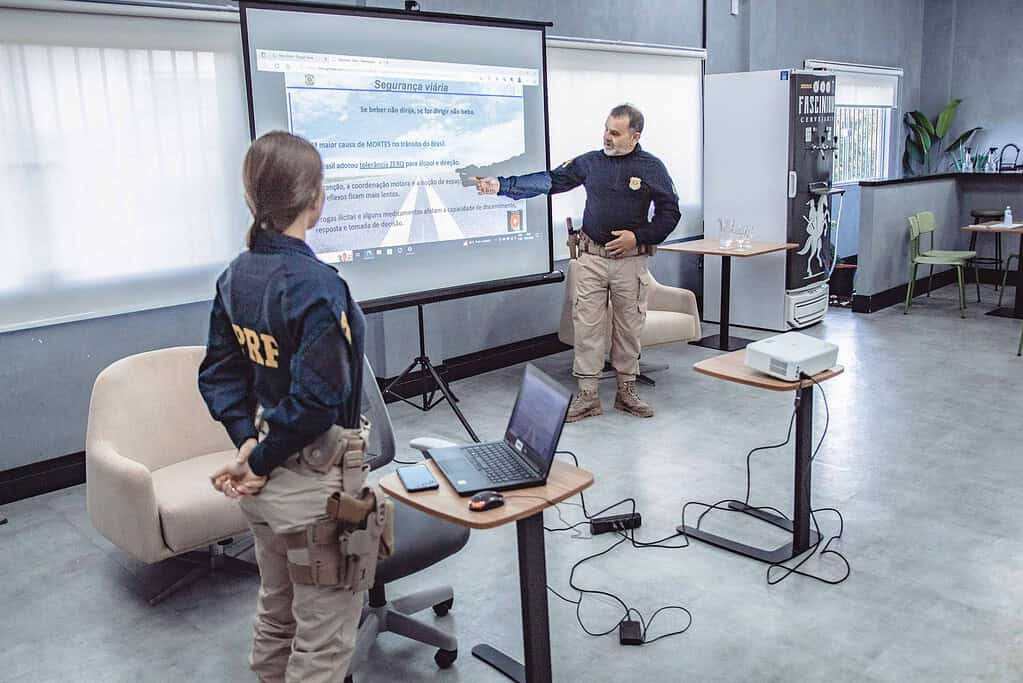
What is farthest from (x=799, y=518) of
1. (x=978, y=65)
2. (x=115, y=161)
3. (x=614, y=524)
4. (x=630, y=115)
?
(x=978, y=65)

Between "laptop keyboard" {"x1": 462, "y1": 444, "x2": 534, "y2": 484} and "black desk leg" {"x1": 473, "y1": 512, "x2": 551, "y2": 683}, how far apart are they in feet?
0.36

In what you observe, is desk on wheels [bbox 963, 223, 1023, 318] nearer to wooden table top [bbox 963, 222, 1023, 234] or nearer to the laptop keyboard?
wooden table top [bbox 963, 222, 1023, 234]

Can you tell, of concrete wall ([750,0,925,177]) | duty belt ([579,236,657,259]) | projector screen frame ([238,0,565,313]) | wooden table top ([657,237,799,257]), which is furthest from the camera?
concrete wall ([750,0,925,177])

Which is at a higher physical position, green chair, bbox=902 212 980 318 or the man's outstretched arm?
the man's outstretched arm

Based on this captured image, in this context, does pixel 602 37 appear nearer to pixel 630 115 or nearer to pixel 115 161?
pixel 630 115

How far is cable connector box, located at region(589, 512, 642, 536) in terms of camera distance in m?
3.50

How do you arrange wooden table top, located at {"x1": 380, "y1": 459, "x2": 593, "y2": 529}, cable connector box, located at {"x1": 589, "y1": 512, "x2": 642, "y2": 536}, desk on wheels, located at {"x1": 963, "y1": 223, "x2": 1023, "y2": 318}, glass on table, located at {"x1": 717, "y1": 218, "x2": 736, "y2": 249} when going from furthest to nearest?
1. desk on wheels, located at {"x1": 963, "y1": 223, "x2": 1023, "y2": 318}
2. glass on table, located at {"x1": 717, "y1": 218, "x2": 736, "y2": 249}
3. cable connector box, located at {"x1": 589, "y1": 512, "x2": 642, "y2": 536}
4. wooden table top, located at {"x1": 380, "y1": 459, "x2": 593, "y2": 529}

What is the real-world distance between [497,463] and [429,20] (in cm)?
259

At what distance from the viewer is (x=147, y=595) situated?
10.3 ft

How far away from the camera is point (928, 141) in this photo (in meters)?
10.1

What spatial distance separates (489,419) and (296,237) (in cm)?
316

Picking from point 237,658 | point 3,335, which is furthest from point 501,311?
point 237,658

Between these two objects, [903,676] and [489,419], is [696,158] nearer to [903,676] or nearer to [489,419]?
[489,419]

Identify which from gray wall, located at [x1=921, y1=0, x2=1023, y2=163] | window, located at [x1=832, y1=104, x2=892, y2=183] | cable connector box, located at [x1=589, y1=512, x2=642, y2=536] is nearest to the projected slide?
cable connector box, located at [x1=589, y1=512, x2=642, y2=536]
